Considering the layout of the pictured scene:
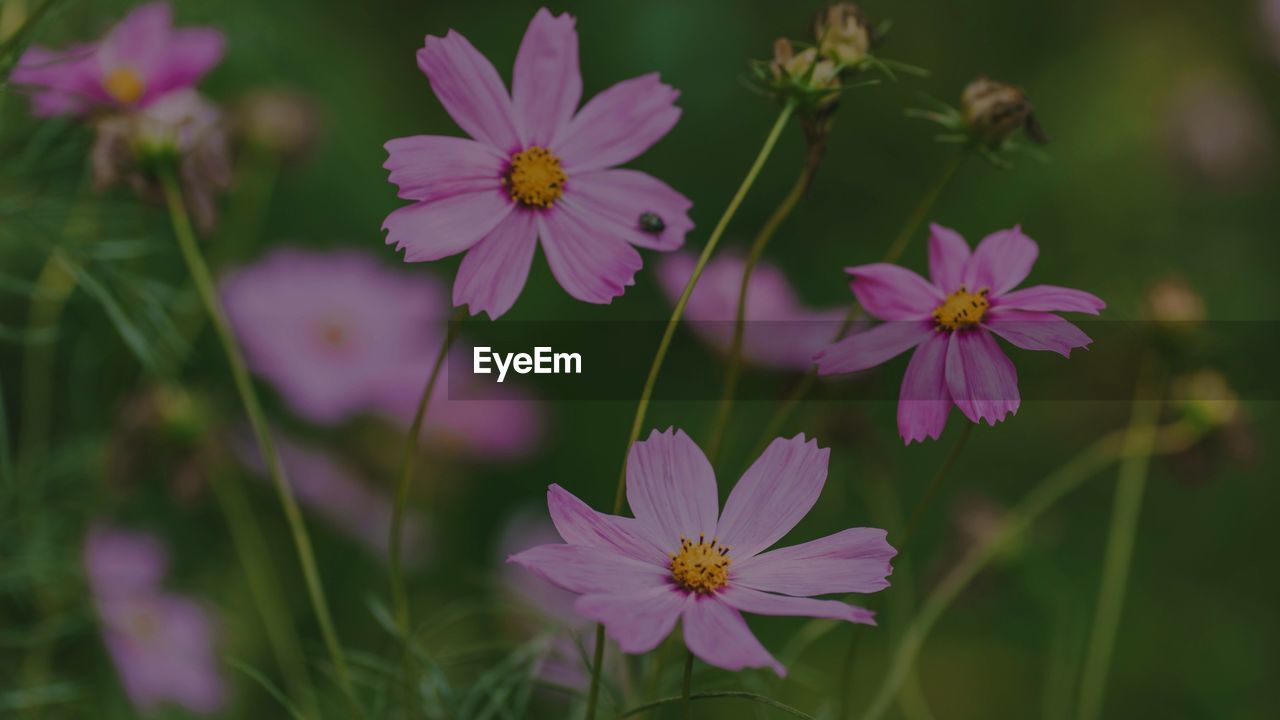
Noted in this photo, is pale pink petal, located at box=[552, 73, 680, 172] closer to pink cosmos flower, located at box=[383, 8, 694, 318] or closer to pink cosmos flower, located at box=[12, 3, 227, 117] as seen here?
pink cosmos flower, located at box=[383, 8, 694, 318]

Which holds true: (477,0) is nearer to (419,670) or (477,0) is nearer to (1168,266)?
(1168,266)

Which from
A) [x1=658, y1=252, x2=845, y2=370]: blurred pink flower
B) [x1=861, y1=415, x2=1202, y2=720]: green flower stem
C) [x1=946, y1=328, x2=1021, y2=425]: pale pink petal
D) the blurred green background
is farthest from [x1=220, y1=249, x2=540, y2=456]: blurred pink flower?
[x1=946, y1=328, x2=1021, y2=425]: pale pink petal

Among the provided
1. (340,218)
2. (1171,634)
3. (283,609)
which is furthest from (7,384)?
(1171,634)

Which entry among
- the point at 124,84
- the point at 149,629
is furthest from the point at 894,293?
the point at 149,629

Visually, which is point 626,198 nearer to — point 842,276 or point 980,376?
point 980,376

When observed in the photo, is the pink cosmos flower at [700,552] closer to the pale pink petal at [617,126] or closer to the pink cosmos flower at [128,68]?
the pale pink petal at [617,126]

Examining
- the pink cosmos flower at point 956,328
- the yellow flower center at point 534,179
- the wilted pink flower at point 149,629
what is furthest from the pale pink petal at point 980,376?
the wilted pink flower at point 149,629

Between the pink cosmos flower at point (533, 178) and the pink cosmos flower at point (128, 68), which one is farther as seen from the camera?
the pink cosmos flower at point (128, 68)

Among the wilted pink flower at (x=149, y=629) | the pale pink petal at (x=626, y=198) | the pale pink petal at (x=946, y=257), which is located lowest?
the wilted pink flower at (x=149, y=629)
